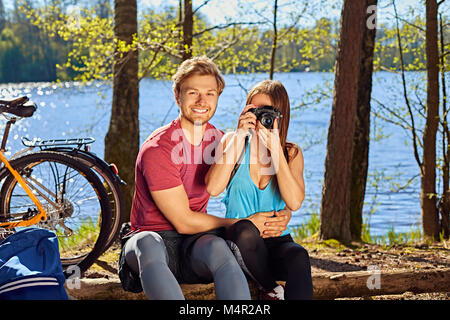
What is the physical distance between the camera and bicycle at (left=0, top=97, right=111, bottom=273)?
340cm

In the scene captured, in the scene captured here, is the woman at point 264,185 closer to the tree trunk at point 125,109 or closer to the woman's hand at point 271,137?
the woman's hand at point 271,137

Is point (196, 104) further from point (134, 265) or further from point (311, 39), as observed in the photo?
point (311, 39)

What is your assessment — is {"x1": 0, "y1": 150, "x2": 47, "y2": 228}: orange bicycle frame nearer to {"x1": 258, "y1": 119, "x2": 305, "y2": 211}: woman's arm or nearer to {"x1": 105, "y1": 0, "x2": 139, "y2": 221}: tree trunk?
{"x1": 258, "y1": 119, "x2": 305, "y2": 211}: woman's arm

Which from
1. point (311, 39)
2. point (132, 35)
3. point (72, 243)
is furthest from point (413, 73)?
point (72, 243)

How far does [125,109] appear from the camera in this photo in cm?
548

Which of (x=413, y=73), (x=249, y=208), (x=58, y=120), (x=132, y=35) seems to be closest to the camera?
(x=249, y=208)

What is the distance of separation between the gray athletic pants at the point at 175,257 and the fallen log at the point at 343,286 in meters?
0.24

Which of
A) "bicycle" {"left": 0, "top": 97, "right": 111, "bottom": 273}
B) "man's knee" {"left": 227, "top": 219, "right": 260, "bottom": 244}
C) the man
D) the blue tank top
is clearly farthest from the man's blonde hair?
"bicycle" {"left": 0, "top": 97, "right": 111, "bottom": 273}

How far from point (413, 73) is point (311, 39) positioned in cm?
157

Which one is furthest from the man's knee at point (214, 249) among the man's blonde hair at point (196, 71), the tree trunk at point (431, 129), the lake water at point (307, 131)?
the tree trunk at point (431, 129)

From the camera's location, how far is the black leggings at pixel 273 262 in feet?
7.80

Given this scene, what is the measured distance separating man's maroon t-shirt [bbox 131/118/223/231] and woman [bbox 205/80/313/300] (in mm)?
69

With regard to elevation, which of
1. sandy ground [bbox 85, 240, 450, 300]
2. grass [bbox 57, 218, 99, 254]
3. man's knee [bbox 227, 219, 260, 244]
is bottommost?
sandy ground [bbox 85, 240, 450, 300]
